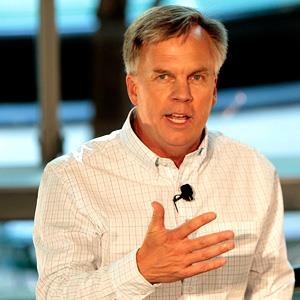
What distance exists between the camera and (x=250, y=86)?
20.2 ft

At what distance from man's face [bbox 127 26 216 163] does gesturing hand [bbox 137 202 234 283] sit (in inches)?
14.0

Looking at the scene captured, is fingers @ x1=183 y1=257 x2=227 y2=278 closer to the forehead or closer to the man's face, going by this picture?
the man's face

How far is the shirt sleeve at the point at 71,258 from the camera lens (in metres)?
2.13

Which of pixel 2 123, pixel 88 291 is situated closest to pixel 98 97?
pixel 2 123

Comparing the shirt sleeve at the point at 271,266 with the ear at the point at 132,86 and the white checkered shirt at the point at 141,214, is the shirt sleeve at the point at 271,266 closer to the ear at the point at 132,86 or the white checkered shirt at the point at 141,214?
the white checkered shirt at the point at 141,214

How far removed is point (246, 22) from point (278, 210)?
3.45 meters

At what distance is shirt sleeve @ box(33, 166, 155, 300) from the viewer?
213 cm

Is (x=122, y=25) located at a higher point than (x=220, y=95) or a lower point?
higher

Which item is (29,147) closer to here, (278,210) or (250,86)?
(250,86)

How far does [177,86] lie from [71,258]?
50 centimetres

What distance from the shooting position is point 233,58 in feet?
19.0

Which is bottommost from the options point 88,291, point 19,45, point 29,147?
point 88,291

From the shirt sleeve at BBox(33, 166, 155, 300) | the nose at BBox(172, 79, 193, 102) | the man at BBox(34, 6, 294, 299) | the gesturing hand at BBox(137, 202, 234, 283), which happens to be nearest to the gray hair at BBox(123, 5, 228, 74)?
the man at BBox(34, 6, 294, 299)

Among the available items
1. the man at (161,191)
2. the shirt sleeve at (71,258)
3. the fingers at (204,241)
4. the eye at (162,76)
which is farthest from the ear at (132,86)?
the fingers at (204,241)
